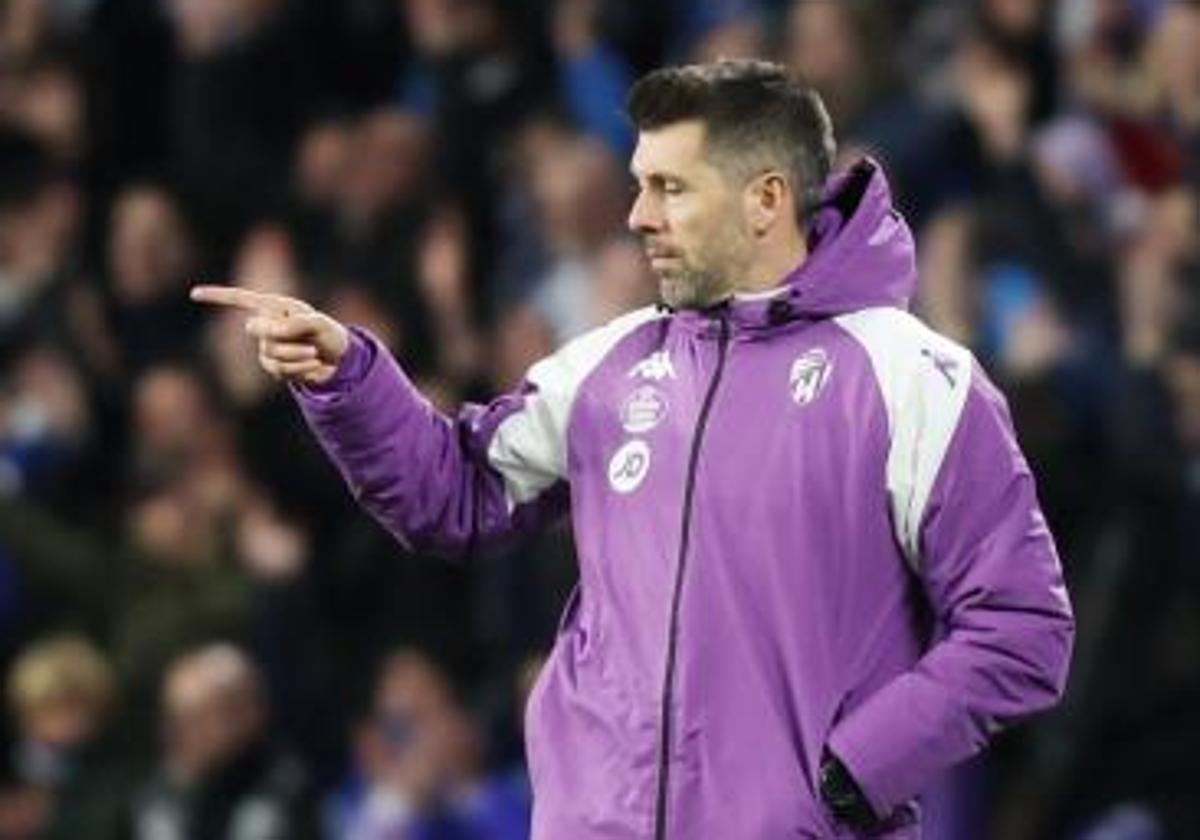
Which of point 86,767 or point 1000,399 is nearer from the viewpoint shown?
point 1000,399

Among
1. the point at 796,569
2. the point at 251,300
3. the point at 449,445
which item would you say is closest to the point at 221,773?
the point at 449,445

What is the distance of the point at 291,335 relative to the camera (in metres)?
5.09

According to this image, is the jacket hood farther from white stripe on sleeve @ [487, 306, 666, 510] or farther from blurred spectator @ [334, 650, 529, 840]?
blurred spectator @ [334, 650, 529, 840]

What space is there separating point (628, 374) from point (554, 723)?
1.64 ft

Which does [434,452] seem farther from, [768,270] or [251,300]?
[768,270]

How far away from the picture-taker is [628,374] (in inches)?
208

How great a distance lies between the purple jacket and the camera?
196 inches

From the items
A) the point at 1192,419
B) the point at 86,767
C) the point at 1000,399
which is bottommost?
the point at 86,767

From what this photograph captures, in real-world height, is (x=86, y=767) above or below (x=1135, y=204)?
below

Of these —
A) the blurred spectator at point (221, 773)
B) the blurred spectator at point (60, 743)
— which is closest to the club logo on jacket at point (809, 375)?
the blurred spectator at point (221, 773)

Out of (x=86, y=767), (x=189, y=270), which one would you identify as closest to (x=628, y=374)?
(x=86, y=767)

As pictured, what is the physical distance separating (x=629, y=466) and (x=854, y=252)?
16.7 inches

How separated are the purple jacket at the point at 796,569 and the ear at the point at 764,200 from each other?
0.07 m

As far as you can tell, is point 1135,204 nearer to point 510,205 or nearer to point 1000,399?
point 510,205
